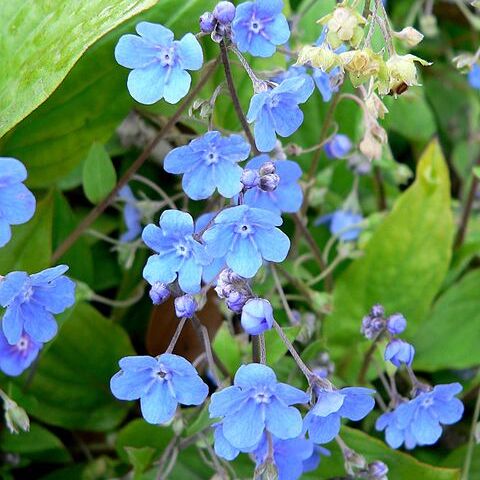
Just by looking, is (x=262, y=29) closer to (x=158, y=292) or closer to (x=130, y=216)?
(x=158, y=292)

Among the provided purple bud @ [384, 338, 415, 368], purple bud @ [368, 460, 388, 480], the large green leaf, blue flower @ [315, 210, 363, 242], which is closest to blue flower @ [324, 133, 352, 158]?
blue flower @ [315, 210, 363, 242]

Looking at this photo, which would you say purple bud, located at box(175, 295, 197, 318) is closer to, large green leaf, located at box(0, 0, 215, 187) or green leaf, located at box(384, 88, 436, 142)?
large green leaf, located at box(0, 0, 215, 187)

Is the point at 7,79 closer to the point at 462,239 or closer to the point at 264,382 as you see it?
the point at 264,382

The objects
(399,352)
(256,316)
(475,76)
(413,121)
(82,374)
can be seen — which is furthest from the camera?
(413,121)

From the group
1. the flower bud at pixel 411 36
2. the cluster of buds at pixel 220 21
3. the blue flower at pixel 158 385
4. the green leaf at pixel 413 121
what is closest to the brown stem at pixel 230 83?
the cluster of buds at pixel 220 21

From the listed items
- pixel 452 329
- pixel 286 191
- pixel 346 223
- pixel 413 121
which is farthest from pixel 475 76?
pixel 286 191

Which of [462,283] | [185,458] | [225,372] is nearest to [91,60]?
[225,372]
